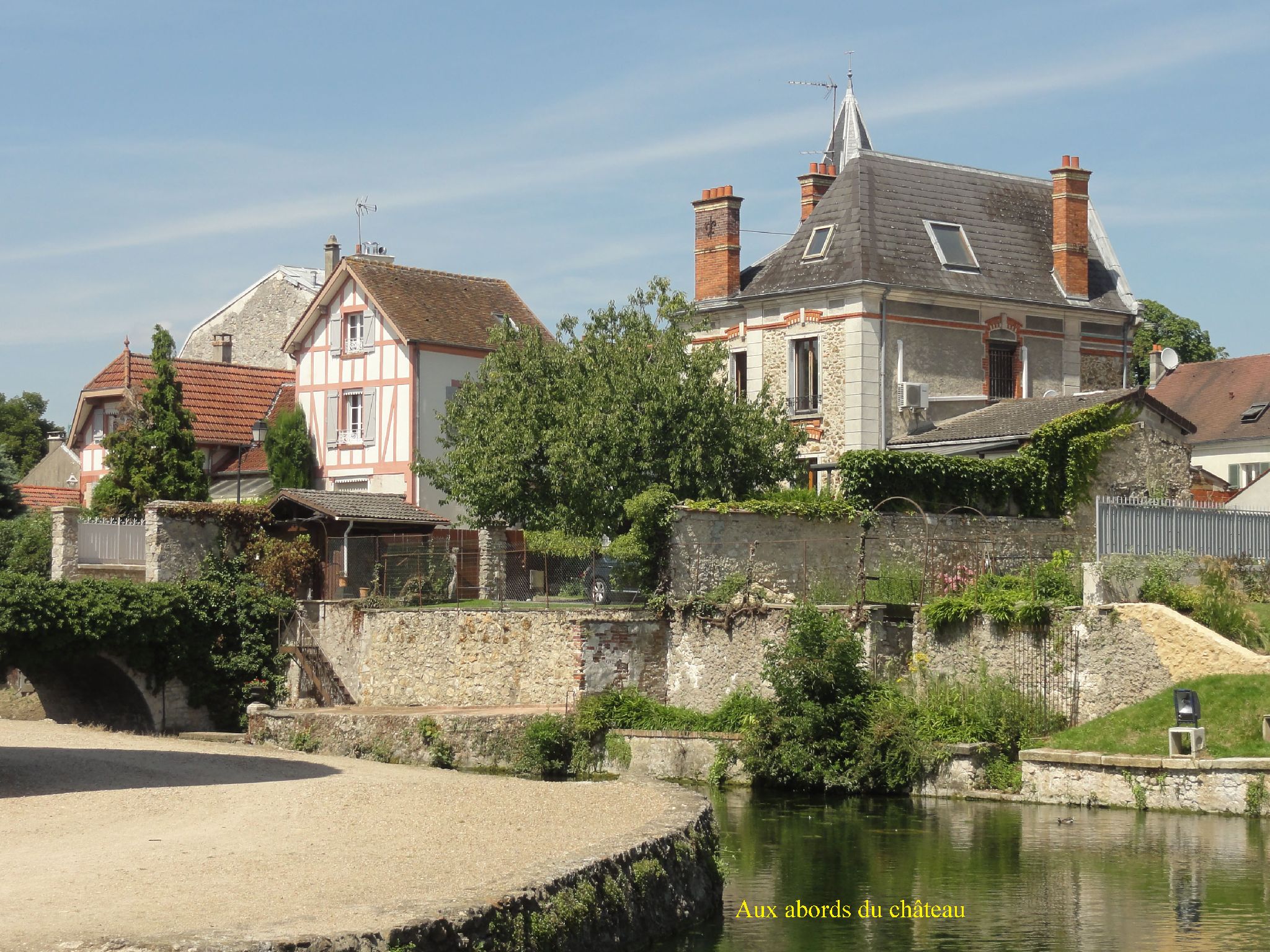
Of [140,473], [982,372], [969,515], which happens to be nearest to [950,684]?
[969,515]

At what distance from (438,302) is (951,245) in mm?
13640

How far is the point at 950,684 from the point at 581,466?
26.2 ft

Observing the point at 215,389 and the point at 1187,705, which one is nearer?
the point at 1187,705

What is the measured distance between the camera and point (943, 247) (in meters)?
34.2

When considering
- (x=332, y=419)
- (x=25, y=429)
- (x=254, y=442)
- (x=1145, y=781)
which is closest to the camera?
(x=1145, y=781)

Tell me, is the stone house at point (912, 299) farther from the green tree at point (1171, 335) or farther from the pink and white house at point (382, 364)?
the green tree at point (1171, 335)

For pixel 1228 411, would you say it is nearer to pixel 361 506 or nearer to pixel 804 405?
pixel 804 405

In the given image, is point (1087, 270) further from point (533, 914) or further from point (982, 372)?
point (533, 914)

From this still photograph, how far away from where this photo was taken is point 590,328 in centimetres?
3058

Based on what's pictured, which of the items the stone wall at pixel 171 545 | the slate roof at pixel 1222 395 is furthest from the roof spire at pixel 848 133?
the stone wall at pixel 171 545

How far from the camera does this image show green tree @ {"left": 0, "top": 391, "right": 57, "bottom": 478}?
68.4 metres

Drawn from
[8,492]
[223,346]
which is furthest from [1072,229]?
[223,346]

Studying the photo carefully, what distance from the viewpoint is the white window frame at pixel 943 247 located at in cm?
3394

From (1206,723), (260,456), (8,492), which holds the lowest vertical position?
(1206,723)
